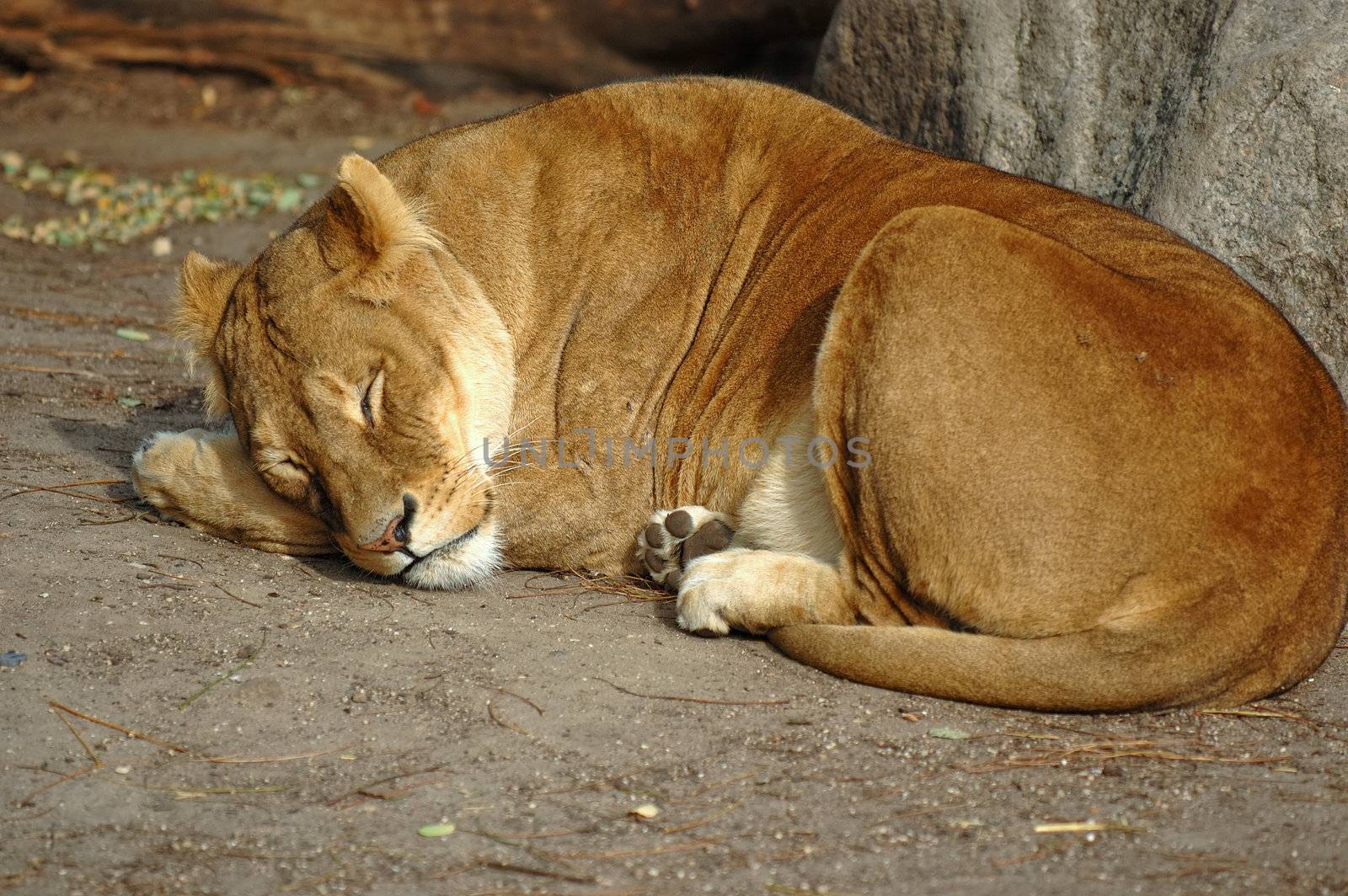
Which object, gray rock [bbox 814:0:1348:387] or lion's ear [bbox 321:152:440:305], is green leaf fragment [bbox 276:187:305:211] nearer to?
gray rock [bbox 814:0:1348:387]

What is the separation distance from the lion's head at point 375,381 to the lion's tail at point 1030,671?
4.45 feet

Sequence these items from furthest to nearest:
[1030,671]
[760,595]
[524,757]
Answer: [760,595]
[1030,671]
[524,757]

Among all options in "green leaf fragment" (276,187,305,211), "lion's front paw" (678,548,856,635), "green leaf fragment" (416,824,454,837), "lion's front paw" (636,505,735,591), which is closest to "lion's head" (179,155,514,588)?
"lion's front paw" (636,505,735,591)

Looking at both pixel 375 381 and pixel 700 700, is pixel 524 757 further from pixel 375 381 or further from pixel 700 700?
pixel 375 381

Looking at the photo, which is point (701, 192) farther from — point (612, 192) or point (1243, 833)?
point (1243, 833)

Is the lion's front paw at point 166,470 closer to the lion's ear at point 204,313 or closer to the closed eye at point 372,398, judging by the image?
the lion's ear at point 204,313

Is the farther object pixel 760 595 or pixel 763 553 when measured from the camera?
pixel 763 553

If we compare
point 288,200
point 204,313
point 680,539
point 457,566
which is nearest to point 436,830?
point 457,566

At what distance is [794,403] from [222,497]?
1.90m

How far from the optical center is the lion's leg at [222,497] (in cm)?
452

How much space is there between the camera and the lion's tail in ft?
11.3

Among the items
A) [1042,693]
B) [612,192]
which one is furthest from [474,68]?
[1042,693]

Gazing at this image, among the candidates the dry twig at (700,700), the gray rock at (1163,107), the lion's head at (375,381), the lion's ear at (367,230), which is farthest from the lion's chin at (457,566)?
the gray rock at (1163,107)

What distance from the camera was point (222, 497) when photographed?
454 cm
